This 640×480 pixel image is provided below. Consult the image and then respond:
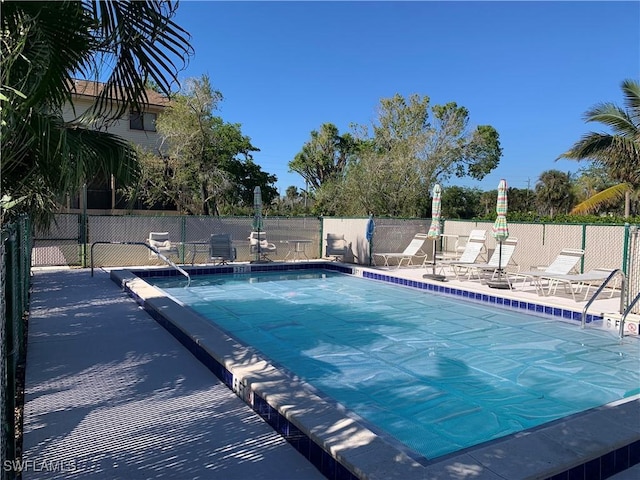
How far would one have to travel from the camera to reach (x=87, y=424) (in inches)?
132

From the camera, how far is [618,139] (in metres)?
14.0

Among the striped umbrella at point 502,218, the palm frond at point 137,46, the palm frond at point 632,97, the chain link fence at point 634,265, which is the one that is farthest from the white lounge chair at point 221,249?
the palm frond at point 632,97

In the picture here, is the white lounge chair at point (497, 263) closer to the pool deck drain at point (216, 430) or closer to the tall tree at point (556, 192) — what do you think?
the pool deck drain at point (216, 430)

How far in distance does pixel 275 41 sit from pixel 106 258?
29.0 ft

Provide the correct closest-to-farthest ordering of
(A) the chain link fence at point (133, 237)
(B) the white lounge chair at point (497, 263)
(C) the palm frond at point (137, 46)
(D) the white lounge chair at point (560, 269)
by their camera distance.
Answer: (C) the palm frond at point (137, 46) → (D) the white lounge chair at point (560, 269) → (B) the white lounge chair at point (497, 263) → (A) the chain link fence at point (133, 237)

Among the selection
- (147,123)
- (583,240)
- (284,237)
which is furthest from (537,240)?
(147,123)

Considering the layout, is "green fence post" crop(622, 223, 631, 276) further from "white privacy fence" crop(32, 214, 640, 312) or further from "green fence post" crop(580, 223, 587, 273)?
"green fence post" crop(580, 223, 587, 273)

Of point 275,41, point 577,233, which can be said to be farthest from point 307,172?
point 577,233

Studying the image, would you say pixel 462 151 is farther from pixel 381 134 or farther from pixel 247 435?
pixel 247 435

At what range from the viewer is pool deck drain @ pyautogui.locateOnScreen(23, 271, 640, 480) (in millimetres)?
2740

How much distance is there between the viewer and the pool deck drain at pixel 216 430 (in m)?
2.74

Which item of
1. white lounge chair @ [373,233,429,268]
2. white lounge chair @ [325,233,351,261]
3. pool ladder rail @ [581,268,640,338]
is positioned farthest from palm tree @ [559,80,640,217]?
pool ladder rail @ [581,268,640,338]

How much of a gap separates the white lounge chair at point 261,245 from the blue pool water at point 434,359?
4.31 m

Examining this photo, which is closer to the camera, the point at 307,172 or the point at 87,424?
the point at 87,424
